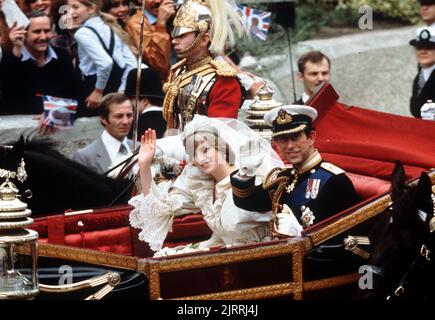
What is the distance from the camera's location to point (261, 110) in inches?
400

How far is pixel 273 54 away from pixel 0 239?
24.6 ft

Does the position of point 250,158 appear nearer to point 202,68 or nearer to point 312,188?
point 312,188

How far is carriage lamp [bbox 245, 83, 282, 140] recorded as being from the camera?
1009 centimetres

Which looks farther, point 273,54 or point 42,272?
point 273,54

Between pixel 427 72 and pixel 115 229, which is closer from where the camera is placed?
pixel 115 229

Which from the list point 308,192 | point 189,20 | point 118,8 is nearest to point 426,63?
point 118,8

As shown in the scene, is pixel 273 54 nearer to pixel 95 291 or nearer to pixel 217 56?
pixel 217 56

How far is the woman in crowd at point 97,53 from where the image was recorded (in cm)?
1265

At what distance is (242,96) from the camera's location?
10.3 metres

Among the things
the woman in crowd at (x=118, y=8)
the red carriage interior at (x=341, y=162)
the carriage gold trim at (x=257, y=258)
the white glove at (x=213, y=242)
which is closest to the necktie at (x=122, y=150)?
the woman in crowd at (x=118, y=8)

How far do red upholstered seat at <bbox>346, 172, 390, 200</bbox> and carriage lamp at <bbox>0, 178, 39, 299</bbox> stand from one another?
78.3 inches

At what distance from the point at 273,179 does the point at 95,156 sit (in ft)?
9.12

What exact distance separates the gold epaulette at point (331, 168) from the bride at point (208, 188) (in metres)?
0.31

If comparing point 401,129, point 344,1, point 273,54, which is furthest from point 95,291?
point 344,1
